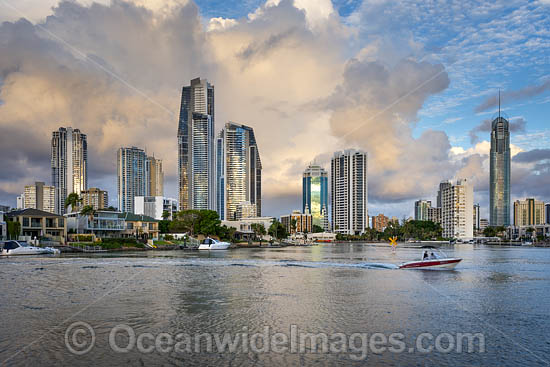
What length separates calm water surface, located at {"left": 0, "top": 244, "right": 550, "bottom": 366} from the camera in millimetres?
15914

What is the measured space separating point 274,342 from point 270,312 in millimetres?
5868

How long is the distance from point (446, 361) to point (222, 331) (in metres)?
8.89

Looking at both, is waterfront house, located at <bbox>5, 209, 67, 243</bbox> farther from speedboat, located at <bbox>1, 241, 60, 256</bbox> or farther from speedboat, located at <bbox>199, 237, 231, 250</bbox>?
speedboat, located at <bbox>199, 237, 231, 250</bbox>

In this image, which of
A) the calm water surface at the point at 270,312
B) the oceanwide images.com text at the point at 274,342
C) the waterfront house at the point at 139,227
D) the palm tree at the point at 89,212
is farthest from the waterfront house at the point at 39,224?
the oceanwide images.com text at the point at 274,342

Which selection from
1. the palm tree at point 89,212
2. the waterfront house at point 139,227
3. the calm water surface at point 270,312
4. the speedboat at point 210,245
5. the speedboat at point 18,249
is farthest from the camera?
the waterfront house at point 139,227

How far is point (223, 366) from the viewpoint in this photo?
14.9m

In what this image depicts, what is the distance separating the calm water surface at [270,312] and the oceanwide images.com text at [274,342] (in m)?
0.21

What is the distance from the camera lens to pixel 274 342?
17.7 metres

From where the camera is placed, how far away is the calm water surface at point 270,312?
15.9 meters

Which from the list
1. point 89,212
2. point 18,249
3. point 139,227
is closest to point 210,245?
point 139,227

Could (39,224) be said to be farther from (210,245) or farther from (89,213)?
(210,245)

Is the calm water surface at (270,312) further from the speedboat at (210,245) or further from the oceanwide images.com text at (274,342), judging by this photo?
the speedboat at (210,245)

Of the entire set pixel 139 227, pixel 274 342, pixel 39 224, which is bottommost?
pixel 139 227

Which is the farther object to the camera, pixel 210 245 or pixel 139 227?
pixel 139 227
